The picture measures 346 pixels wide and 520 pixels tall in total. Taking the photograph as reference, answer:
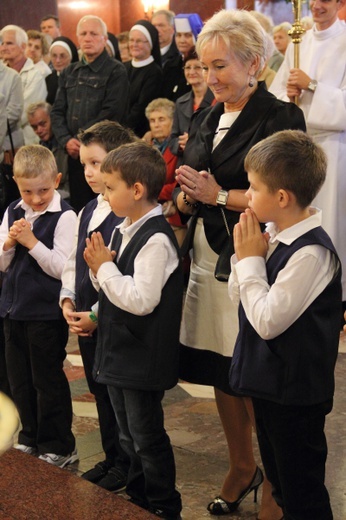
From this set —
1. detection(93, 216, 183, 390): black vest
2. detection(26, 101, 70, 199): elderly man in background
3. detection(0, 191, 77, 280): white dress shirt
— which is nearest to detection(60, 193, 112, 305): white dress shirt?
detection(0, 191, 77, 280): white dress shirt

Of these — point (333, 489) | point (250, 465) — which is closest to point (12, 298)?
point (250, 465)

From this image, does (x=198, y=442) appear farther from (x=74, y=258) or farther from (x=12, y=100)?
(x=12, y=100)

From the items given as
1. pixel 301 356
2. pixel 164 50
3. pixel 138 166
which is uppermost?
pixel 164 50

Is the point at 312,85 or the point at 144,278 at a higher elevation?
the point at 312,85

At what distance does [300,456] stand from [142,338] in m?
0.65

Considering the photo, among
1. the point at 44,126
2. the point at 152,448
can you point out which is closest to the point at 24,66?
the point at 44,126

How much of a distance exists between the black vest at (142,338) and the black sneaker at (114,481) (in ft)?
1.67

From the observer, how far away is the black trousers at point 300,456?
2.27 m

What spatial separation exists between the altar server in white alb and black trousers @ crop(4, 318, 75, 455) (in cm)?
225

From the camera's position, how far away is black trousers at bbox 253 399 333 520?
227 centimetres

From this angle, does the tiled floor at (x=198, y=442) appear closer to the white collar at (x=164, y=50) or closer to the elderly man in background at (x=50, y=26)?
the white collar at (x=164, y=50)

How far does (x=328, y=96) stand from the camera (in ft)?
15.7

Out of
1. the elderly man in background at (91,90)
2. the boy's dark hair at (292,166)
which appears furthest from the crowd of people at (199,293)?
the elderly man in background at (91,90)

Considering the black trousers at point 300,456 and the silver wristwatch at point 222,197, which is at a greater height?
the silver wristwatch at point 222,197
